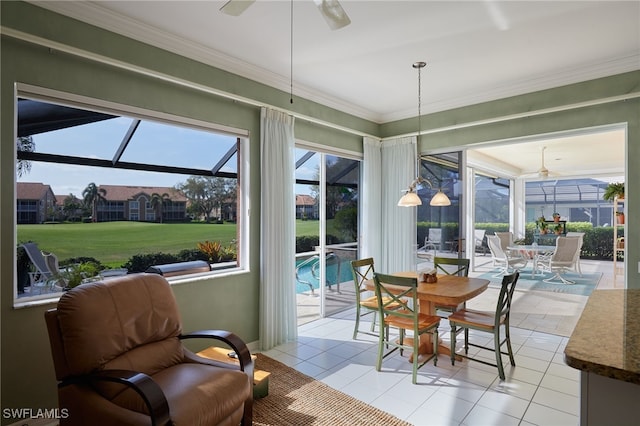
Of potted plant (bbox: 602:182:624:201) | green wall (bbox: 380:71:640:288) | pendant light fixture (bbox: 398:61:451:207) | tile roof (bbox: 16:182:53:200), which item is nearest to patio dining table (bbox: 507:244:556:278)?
potted plant (bbox: 602:182:624:201)

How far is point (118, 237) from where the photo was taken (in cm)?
298

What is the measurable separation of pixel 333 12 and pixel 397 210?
3.64 meters

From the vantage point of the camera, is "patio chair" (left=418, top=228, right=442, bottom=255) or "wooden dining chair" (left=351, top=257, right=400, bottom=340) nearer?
"wooden dining chair" (left=351, top=257, right=400, bottom=340)

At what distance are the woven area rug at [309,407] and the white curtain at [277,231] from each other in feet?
2.67

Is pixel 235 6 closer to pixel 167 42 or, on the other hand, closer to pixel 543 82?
pixel 167 42

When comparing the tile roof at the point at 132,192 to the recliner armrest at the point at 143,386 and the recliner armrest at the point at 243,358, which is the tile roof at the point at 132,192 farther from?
the recliner armrest at the point at 143,386

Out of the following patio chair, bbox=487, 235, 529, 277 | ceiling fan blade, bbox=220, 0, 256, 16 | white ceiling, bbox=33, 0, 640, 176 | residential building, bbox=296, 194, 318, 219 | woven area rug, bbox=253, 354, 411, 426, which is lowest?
woven area rug, bbox=253, 354, 411, 426

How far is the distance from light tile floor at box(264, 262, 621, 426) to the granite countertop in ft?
3.69

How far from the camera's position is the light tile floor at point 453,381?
249 cm

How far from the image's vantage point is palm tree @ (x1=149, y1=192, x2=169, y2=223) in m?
3.23

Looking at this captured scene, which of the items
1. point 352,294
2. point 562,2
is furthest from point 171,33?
point 352,294

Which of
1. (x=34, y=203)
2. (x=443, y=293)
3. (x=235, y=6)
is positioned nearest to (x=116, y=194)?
(x=34, y=203)

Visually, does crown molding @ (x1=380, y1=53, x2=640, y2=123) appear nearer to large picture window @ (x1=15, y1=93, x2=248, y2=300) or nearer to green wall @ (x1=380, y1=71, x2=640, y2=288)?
green wall @ (x1=380, y1=71, x2=640, y2=288)

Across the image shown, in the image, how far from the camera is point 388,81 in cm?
403
